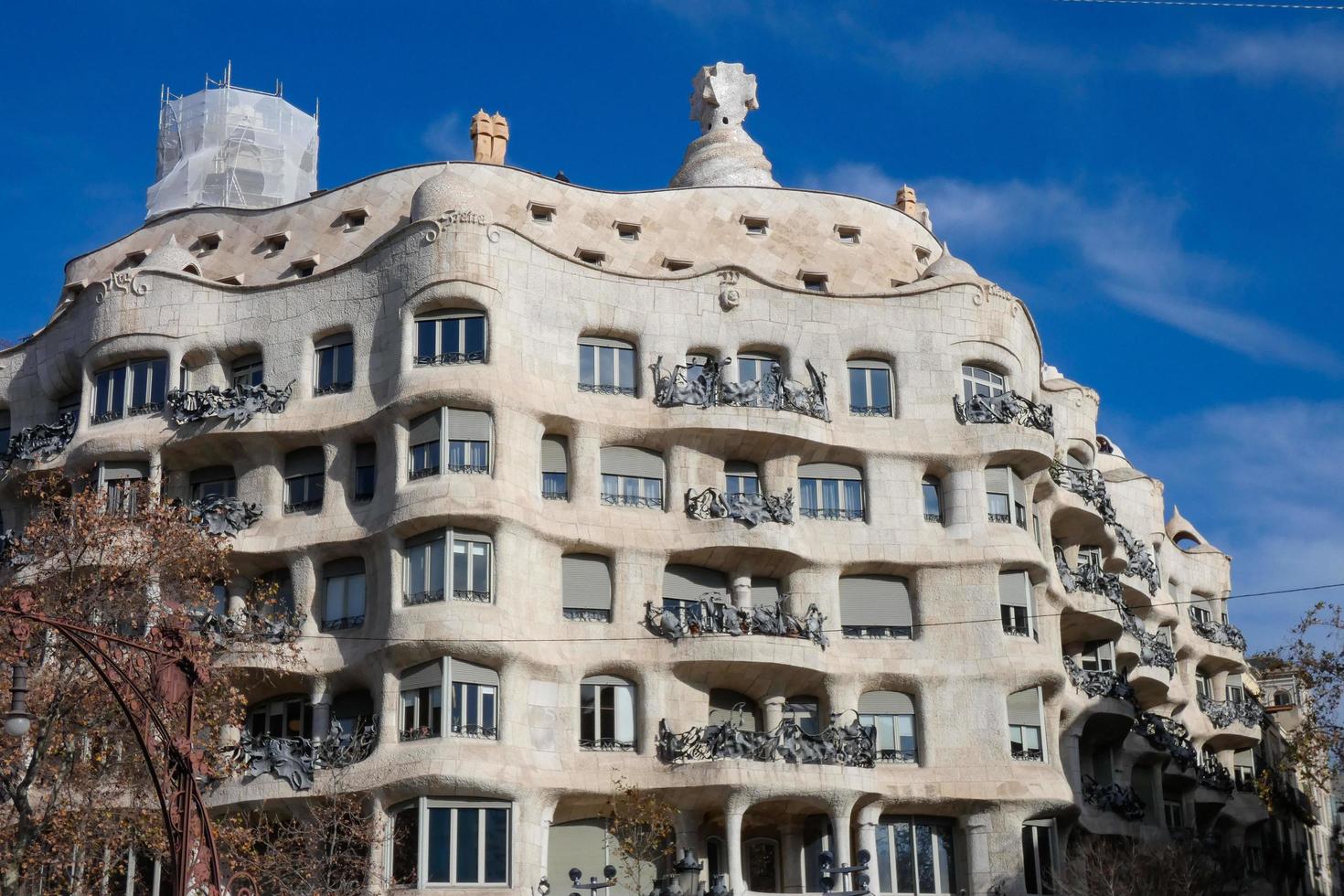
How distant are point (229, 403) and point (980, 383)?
1924 centimetres

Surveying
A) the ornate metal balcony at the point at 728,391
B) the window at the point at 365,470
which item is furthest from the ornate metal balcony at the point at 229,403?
the ornate metal balcony at the point at 728,391

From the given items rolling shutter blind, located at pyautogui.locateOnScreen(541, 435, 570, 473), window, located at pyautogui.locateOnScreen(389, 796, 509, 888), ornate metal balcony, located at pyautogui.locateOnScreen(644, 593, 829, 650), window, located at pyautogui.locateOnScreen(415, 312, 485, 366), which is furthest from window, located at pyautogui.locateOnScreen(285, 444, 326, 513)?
window, located at pyautogui.locateOnScreen(389, 796, 509, 888)

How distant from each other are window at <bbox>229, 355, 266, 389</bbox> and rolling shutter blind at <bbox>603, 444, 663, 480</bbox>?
29.9 feet

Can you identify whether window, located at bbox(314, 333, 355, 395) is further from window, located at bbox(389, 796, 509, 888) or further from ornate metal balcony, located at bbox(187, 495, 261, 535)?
window, located at bbox(389, 796, 509, 888)

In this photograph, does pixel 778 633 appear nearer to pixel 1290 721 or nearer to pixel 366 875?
pixel 366 875

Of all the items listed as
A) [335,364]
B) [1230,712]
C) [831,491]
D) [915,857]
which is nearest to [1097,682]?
[915,857]

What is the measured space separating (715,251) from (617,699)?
13592 millimetres

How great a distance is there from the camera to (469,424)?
43562mm

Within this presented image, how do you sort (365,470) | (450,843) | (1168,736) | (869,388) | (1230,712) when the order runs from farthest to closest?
(1230,712) → (1168,736) → (869,388) → (365,470) → (450,843)

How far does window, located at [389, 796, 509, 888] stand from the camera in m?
40.1

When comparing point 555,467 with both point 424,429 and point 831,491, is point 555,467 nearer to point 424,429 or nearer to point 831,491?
point 424,429

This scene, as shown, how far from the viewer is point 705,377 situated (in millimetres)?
46812

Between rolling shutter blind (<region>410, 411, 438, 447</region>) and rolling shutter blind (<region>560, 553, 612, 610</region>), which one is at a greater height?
rolling shutter blind (<region>410, 411, 438, 447</region>)

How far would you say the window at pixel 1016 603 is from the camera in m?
46.9
